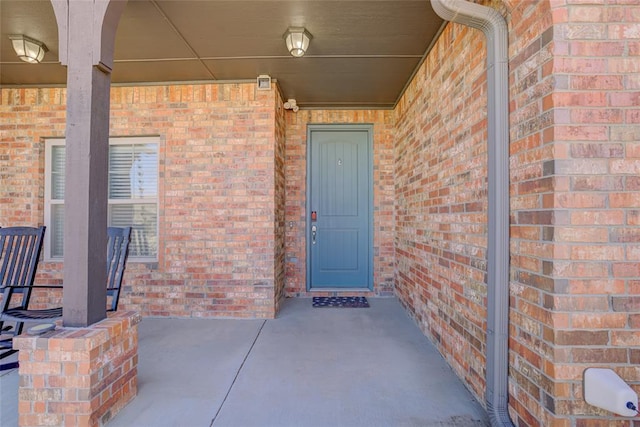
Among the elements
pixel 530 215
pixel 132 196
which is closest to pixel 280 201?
pixel 132 196

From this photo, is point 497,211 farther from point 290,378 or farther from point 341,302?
point 341,302

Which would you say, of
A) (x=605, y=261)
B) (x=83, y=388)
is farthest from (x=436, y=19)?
(x=83, y=388)

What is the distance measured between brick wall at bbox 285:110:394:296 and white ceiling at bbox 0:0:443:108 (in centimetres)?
54

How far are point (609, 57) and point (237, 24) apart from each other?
2.48 metres

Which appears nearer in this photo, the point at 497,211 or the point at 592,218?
the point at 592,218

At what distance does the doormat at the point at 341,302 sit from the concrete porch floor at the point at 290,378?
2.00 feet

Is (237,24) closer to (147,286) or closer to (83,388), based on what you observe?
(83,388)

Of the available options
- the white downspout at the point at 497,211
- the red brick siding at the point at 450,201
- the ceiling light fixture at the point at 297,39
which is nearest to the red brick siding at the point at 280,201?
the ceiling light fixture at the point at 297,39

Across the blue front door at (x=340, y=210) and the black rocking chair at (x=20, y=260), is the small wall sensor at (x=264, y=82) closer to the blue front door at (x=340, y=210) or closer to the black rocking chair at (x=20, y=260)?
the blue front door at (x=340, y=210)

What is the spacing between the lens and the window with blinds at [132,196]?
3.95 metres

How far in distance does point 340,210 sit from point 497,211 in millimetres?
3020

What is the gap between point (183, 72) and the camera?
3623 mm

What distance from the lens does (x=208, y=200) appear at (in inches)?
151

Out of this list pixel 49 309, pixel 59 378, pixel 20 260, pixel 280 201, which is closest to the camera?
pixel 59 378
